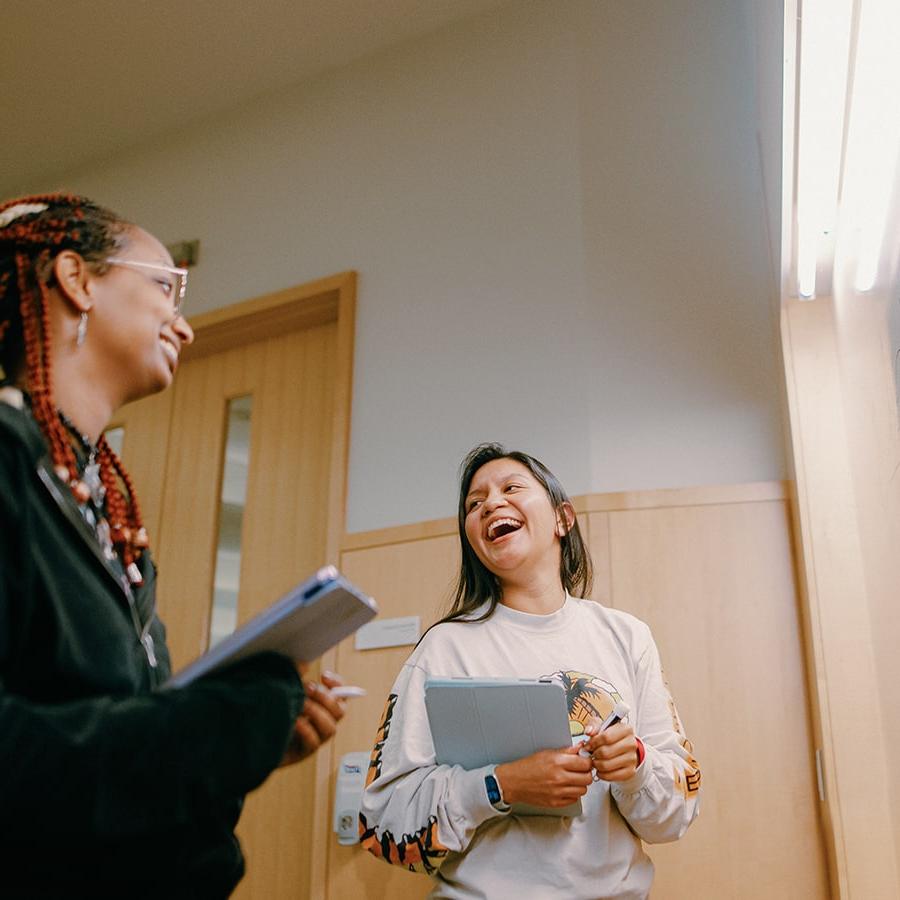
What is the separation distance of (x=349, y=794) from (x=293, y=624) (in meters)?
1.99

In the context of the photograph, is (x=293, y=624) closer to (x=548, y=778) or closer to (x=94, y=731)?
(x=94, y=731)

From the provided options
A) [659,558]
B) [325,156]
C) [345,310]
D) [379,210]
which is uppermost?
[325,156]

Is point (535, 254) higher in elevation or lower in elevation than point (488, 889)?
A: higher

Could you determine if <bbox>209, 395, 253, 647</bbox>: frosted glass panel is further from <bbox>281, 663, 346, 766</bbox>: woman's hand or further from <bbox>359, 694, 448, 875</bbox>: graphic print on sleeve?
<bbox>281, 663, 346, 766</bbox>: woman's hand

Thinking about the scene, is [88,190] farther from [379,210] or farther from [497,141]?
[497,141]

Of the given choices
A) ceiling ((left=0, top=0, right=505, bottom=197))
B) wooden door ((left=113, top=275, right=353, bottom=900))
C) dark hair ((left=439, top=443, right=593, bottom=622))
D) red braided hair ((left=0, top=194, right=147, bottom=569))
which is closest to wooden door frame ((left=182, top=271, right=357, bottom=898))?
wooden door ((left=113, top=275, right=353, bottom=900))

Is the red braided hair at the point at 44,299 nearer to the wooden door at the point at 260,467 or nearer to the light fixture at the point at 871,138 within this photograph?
the light fixture at the point at 871,138

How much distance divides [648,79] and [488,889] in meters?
2.57

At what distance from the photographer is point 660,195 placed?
3244 millimetres

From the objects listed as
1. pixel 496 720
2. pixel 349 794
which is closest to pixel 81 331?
pixel 496 720

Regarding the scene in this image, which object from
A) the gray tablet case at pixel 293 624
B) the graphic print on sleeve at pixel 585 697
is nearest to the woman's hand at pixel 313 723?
the gray tablet case at pixel 293 624

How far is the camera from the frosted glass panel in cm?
367

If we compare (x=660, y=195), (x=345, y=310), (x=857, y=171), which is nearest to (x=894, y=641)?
(x=857, y=171)

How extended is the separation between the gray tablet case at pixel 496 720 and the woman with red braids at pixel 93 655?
1.34ft
